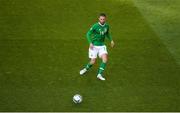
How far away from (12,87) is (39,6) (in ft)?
28.1

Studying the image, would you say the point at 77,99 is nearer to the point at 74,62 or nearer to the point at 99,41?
the point at 99,41

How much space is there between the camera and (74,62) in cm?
1809

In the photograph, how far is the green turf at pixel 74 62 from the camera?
15.4 meters

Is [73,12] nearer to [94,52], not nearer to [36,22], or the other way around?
[36,22]

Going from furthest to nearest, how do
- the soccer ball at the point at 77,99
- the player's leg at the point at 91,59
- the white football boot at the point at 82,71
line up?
the white football boot at the point at 82,71, the player's leg at the point at 91,59, the soccer ball at the point at 77,99

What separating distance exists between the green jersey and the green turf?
4.41ft

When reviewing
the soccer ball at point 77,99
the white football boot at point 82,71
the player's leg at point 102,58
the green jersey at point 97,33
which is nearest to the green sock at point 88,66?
the white football boot at point 82,71

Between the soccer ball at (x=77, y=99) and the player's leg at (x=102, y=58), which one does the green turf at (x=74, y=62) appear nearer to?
the soccer ball at (x=77, y=99)

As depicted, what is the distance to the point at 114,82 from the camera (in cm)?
1666

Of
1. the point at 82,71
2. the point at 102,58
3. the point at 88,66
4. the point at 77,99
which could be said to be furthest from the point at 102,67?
the point at 77,99

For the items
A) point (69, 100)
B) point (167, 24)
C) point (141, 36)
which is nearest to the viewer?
point (69, 100)

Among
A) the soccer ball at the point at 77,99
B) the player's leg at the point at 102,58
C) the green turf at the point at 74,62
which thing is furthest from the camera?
the player's leg at the point at 102,58

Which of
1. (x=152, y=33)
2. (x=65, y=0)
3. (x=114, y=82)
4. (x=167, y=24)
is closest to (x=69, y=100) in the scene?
(x=114, y=82)

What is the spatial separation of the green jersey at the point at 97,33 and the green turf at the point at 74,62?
1344mm
